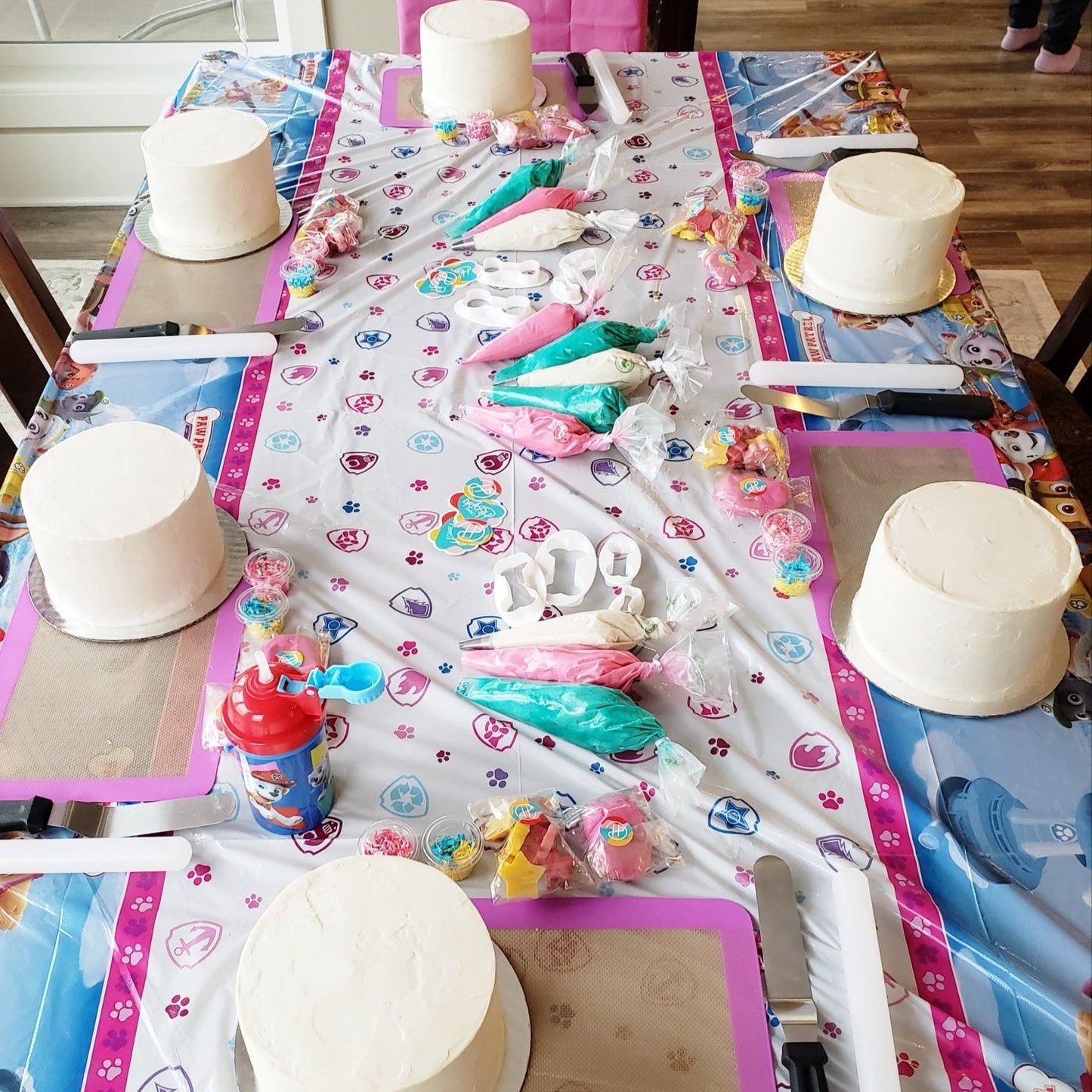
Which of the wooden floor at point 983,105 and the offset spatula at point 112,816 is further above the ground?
the offset spatula at point 112,816

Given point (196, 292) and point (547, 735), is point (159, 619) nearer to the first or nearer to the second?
point (547, 735)

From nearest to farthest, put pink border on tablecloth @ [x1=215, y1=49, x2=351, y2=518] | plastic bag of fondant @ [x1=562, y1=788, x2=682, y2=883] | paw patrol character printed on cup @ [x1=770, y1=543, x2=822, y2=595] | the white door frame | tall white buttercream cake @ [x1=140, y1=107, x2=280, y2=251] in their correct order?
1. plastic bag of fondant @ [x1=562, y1=788, x2=682, y2=883]
2. paw patrol character printed on cup @ [x1=770, y1=543, x2=822, y2=595]
3. pink border on tablecloth @ [x1=215, y1=49, x2=351, y2=518]
4. tall white buttercream cake @ [x1=140, y1=107, x2=280, y2=251]
5. the white door frame

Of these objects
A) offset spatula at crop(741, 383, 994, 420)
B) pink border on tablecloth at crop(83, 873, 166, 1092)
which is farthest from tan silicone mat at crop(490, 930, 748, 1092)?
offset spatula at crop(741, 383, 994, 420)

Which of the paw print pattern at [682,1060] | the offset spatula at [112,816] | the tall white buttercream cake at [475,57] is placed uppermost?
the tall white buttercream cake at [475,57]

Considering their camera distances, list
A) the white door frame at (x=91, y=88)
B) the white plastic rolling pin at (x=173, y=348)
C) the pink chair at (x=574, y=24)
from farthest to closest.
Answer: the white door frame at (x=91, y=88)
the pink chair at (x=574, y=24)
the white plastic rolling pin at (x=173, y=348)

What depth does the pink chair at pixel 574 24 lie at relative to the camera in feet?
6.98

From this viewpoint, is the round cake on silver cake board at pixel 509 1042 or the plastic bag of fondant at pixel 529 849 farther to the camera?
the plastic bag of fondant at pixel 529 849

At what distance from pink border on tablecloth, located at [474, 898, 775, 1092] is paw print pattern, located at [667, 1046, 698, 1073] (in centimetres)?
6

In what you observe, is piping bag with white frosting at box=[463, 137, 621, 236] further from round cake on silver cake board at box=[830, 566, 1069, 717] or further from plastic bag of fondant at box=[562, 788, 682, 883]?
plastic bag of fondant at box=[562, 788, 682, 883]

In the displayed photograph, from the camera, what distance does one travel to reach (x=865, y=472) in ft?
4.03

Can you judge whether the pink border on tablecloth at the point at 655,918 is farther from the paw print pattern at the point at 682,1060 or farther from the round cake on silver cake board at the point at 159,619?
the round cake on silver cake board at the point at 159,619

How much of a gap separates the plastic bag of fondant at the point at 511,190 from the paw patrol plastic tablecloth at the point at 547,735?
0.18 ft

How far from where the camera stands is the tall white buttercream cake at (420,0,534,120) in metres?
1.70

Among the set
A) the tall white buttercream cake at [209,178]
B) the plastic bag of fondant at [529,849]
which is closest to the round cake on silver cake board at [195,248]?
the tall white buttercream cake at [209,178]
